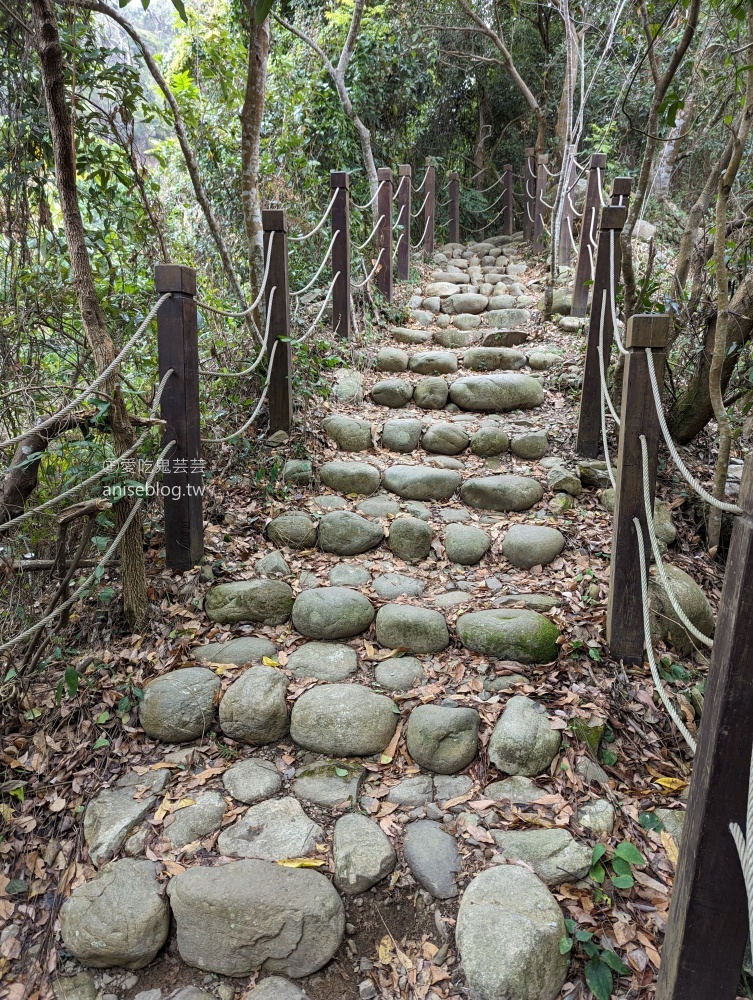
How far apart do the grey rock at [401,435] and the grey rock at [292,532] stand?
3.62 ft

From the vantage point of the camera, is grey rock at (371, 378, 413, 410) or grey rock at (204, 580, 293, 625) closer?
grey rock at (204, 580, 293, 625)

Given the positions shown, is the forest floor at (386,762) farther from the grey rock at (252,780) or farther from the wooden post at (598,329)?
the wooden post at (598,329)

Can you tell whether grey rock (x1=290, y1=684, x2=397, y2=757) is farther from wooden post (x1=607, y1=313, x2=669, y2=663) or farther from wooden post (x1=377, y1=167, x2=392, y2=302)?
wooden post (x1=377, y1=167, x2=392, y2=302)

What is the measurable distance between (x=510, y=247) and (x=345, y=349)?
22.9 feet

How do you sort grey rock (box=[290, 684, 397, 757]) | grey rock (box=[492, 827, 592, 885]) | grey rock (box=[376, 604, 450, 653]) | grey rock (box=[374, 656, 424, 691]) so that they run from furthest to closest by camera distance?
grey rock (box=[376, 604, 450, 653])
grey rock (box=[374, 656, 424, 691])
grey rock (box=[290, 684, 397, 757])
grey rock (box=[492, 827, 592, 885])

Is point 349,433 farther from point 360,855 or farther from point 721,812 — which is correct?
point 721,812

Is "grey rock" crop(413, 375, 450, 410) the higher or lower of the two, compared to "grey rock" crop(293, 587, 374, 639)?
higher

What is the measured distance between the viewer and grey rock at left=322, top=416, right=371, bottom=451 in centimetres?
439

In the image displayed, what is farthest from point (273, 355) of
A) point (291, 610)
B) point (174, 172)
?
point (174, 172)

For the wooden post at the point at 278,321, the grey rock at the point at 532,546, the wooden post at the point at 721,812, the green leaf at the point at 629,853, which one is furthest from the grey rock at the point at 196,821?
the wooden post at the point at 278,321

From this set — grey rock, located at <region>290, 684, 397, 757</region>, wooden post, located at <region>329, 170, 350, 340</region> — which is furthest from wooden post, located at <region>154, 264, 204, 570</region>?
wooden post, located at <region>329, 170, 350, 340</region>

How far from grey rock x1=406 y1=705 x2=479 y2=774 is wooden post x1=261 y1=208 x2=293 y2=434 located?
225 cm

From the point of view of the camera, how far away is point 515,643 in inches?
108

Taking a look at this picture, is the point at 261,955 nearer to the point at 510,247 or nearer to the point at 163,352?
the point at 163,352
